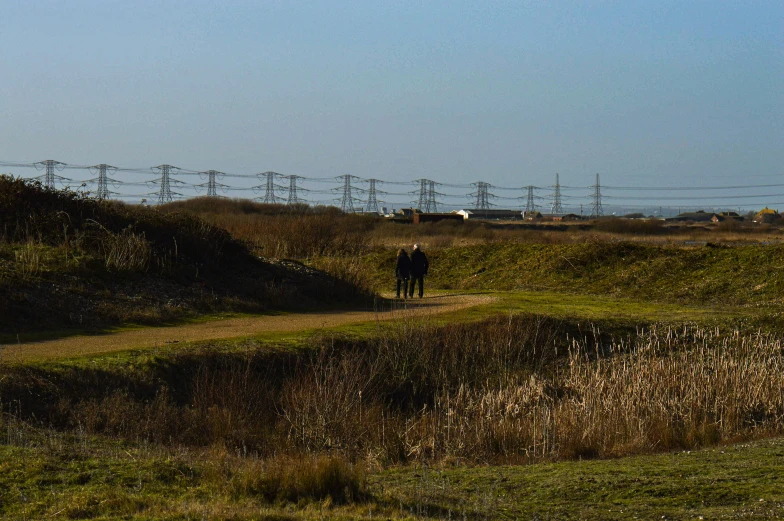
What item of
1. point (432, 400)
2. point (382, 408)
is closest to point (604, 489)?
point (382, 408)

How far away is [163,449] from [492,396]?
21.8 ft

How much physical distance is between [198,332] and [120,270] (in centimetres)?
480

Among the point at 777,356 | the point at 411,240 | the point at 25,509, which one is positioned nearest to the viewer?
the point at 25,509

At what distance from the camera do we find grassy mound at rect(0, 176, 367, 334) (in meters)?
20.2

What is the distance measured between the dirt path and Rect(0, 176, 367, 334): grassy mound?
1.17m

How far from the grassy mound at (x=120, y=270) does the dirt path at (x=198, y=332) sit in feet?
3.83

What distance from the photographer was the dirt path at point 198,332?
1650cm

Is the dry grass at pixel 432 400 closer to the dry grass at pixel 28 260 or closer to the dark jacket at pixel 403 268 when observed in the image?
the dry grass at pixel 28 260

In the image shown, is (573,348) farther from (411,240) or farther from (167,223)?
(411,240)

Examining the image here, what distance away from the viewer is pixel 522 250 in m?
42.3

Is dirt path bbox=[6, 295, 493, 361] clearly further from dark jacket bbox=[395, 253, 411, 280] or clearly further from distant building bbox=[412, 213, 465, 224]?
distant building bbox=[412, 213, 465, 224]

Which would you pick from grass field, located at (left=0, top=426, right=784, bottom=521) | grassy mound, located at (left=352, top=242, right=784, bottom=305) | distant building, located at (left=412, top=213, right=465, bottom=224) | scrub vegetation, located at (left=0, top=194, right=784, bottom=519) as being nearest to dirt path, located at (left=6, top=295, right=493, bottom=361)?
scrub vegetation, located at (left=0, top=194, right=784, bottom=519)

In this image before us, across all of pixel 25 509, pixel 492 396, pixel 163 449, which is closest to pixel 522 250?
pixel 492 396

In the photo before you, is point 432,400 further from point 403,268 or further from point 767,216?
point 767,216
